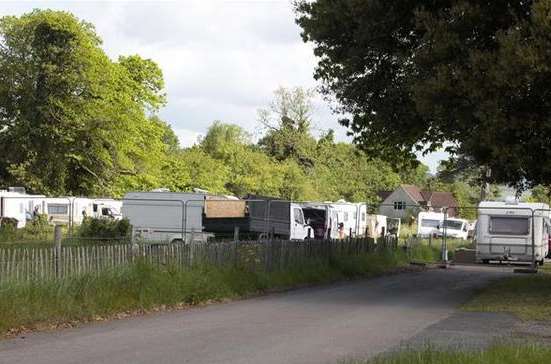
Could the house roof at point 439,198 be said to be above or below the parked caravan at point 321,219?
above

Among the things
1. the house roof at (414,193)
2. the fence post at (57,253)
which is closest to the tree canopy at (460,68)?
the fence post at (57,253)

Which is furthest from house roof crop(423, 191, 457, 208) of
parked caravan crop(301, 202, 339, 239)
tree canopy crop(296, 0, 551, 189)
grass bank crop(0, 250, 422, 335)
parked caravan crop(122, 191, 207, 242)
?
grass bank crop(0, 250, 422, 335)

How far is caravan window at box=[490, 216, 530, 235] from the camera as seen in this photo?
31672 mm

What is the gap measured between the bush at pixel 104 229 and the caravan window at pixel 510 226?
1477 cm

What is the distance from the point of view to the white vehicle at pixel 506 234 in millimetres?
31625

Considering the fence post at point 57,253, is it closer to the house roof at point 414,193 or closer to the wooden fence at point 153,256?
the wooden fence at point 153,256

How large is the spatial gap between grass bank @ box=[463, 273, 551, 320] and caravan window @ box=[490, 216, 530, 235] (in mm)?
9583

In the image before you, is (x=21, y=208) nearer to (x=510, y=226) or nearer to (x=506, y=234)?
(x=506, y=234)

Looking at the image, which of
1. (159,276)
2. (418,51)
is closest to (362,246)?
(418,51)

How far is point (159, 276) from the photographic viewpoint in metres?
15.5

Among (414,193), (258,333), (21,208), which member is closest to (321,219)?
(21,208)

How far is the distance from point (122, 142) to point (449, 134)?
34.2 metres

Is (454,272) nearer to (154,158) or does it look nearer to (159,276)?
(159,276)

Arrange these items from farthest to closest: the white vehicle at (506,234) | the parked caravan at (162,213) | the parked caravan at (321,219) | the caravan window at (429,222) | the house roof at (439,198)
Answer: the house roof at (439,198) → the caravan window at (429,222) → the parked caravan at (321,219) → the white vehicle at (506,234) → the parked caravan at (162,213)
